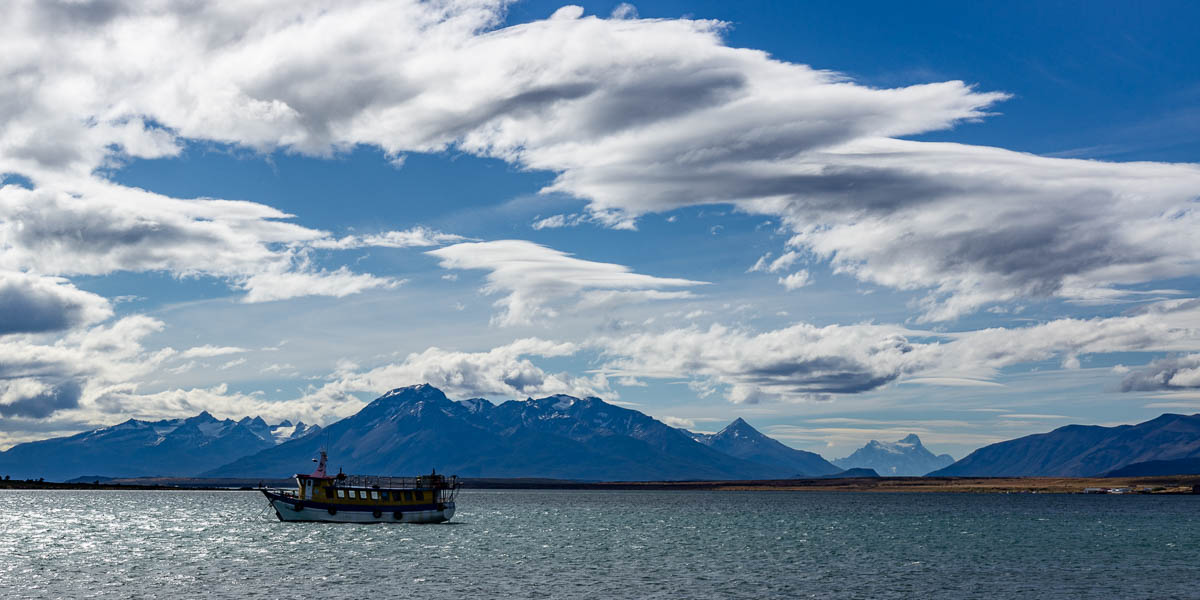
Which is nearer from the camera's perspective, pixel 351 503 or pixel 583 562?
pixel 583 562

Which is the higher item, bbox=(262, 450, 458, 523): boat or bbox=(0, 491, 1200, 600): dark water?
bbox=(262, 450, 458, 523): boat

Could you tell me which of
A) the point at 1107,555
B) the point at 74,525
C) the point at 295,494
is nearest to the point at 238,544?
the point at 295,494

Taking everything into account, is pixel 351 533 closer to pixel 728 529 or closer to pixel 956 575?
pixel 728 529

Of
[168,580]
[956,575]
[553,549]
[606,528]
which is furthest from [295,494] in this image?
[956,575]

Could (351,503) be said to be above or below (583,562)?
above

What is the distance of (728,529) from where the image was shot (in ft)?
515

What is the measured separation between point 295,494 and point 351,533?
110ft

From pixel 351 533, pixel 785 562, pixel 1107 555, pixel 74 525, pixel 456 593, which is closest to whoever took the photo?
pixel 456 593

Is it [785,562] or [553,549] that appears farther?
[553,549]

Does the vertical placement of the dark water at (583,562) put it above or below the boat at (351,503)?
below

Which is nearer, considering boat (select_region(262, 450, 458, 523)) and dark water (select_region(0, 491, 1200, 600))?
dark water (select_region(0, 491, 1200, 600))

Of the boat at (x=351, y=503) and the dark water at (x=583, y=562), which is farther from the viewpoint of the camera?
the boat at (x=351, y=503)

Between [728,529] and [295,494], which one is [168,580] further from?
[728,529]

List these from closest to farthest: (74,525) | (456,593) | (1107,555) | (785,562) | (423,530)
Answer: (456,593) < (785,562) < (1107,555) < (423,530) < (74,525)
